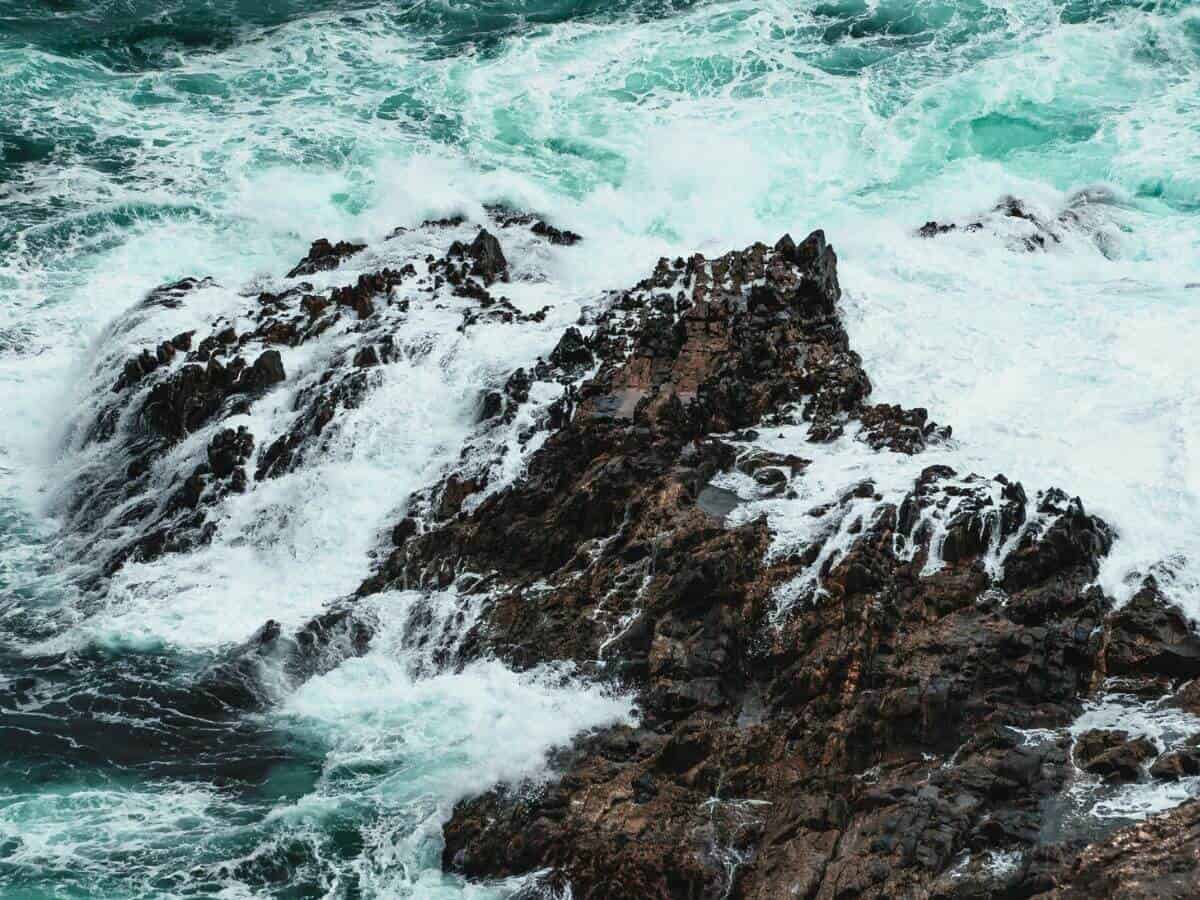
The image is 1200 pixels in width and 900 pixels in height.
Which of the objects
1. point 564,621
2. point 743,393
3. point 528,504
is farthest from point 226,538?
point 743,393

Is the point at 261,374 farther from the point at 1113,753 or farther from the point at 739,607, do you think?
the point at 1113,753

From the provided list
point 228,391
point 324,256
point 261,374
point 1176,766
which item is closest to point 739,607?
point 1176,766

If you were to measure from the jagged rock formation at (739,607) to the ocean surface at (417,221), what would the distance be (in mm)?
695

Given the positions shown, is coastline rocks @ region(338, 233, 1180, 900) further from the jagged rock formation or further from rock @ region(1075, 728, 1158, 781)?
rock @ region(1075, 728, 1158, 781)

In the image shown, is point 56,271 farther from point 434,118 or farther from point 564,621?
point 564,621

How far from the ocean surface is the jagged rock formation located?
695 mm

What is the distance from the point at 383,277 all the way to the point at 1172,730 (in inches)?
700

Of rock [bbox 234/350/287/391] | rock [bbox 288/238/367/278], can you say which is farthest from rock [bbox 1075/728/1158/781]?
rock [bbox 288/238/367/278]

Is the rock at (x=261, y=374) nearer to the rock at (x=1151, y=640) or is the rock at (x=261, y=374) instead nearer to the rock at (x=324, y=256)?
the rock at (x=324, y=256)

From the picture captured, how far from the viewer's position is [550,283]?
25.8 m

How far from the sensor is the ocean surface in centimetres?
1459

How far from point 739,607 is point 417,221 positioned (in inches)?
707

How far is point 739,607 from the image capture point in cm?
1489

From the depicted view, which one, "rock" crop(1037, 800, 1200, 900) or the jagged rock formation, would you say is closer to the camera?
"rock" crop(1037, 800, 1200, 900)
